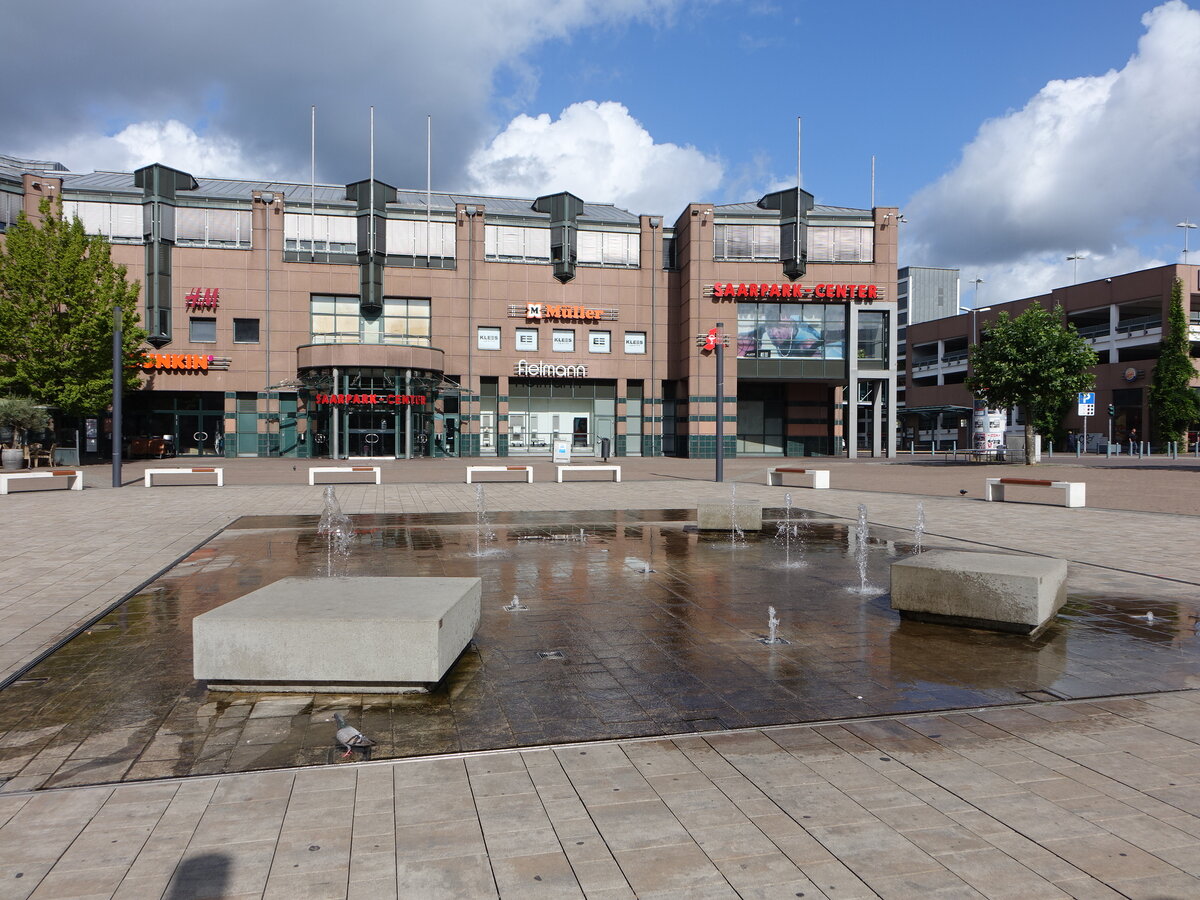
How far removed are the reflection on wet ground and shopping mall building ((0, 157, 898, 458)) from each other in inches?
1424

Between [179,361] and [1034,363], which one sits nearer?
[1034,363]

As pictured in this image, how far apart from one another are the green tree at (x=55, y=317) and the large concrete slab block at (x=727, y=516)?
31.0m

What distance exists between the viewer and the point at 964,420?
77438 mm

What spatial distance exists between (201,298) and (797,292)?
1287 inches

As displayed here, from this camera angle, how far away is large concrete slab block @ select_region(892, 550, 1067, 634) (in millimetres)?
6613

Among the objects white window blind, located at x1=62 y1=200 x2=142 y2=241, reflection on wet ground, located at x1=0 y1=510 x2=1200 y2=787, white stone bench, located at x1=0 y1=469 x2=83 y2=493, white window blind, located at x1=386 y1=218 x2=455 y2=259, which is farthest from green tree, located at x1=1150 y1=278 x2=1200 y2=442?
white window blind, located at x1=62 y1=200 x2=142 y2=241

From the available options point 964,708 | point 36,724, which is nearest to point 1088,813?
point 964,708

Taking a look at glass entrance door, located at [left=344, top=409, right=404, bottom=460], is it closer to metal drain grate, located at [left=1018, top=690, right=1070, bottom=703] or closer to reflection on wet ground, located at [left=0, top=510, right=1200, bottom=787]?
reflection on wet ground, located at [left=0, top=510, right=1200, bottom=787]

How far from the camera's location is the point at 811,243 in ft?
154

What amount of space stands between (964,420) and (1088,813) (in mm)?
80899

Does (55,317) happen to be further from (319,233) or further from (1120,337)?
(1120,337)

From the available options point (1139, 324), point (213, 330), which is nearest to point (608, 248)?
point (213, 330)

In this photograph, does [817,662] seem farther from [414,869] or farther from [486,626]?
[414,869]

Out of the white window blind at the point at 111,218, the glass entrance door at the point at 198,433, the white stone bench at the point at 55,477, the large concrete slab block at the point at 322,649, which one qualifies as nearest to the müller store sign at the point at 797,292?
the glass entrance door at the point at 198,433
